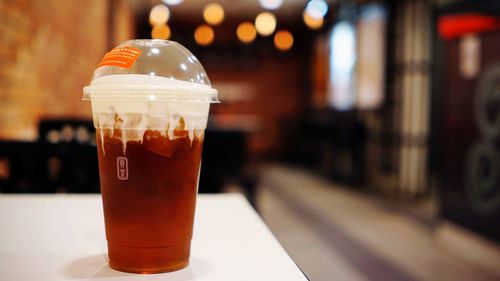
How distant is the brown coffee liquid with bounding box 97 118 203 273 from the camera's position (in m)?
0.72

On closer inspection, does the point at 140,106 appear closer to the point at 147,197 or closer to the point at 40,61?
the point at 147,197

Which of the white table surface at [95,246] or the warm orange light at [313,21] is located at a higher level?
the warm orange light at [313,21]

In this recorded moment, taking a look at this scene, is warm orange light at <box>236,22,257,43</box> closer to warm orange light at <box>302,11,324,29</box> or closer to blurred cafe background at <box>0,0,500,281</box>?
blurred cafe background at <box>0,0,500,281</box>

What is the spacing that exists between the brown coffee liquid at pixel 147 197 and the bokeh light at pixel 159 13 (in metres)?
9.28

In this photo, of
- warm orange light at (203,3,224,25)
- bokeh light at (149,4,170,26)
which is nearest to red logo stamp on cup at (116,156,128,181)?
bokeh light at (149,4,170,26)

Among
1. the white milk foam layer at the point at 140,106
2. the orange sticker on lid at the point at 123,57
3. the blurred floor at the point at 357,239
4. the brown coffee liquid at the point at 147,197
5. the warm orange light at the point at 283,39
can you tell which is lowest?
the blurred floor at the point at 357,239

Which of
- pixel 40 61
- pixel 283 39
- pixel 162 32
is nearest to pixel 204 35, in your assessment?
pixel 162 32

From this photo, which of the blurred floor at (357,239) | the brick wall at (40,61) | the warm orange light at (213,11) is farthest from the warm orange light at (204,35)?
the brick wall at (40,61)

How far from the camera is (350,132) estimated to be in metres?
7.43

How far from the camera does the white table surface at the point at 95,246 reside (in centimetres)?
72

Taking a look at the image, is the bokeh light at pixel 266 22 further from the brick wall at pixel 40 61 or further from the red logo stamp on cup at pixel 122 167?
the red logo stamp on cup at pixel 122 167

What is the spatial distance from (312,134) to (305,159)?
2.72 ft

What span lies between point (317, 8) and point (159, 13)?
3.31m

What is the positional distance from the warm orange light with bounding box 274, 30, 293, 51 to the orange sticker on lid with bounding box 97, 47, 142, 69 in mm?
11068
